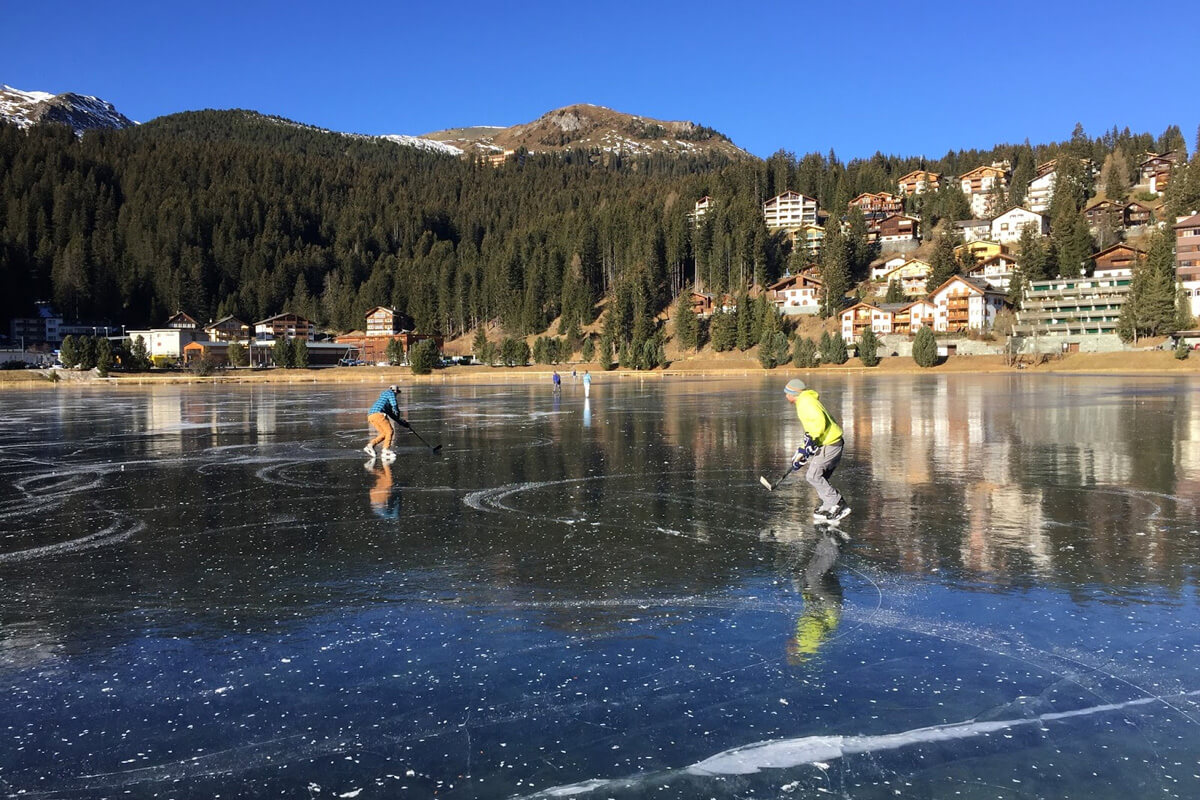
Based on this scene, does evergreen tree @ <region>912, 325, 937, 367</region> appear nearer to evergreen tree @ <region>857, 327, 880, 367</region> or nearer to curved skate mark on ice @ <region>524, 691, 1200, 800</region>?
evergreen tree @ <region>857, 327, 880, 367</region>

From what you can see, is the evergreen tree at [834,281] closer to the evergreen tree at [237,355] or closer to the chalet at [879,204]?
the chalet at [879,204]

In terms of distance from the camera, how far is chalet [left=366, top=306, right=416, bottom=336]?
504 feet

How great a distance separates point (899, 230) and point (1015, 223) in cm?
1763

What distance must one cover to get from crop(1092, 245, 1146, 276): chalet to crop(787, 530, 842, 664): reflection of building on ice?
112 meters

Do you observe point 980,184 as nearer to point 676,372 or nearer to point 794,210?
point 794,210

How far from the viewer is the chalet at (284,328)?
154 m

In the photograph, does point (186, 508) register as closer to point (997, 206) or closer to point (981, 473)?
point (981, 473)

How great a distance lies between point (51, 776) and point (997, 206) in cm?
16638

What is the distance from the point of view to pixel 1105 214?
5010 inches

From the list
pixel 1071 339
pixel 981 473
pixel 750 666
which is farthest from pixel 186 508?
pixel 1071 339

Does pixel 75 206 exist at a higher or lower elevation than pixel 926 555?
higher

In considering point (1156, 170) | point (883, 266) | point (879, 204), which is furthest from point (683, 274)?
point (1156, 170)

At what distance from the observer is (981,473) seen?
48.0 feet

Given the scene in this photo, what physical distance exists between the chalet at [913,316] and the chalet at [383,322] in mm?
85629
